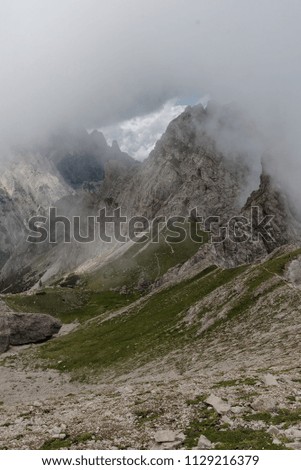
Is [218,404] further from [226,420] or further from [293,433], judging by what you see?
[293,433]

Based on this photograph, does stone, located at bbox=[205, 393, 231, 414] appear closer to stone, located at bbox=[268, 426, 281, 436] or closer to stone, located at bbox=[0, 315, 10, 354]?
stone, located at bbox=[268, 426, 281, 436]

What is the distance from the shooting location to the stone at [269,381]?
34.6m

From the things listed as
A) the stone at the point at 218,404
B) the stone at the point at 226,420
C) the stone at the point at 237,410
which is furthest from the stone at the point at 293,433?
the stone at the point at 218,404

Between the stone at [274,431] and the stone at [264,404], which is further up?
the stone at [274,431]

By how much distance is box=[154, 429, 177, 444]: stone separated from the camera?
25.7 metres

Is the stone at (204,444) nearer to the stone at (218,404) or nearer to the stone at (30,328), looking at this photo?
the stone at (218,404)

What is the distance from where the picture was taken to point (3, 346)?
427 feet

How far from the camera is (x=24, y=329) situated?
Result: 139000 millimetres

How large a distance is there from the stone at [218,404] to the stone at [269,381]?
5.45m

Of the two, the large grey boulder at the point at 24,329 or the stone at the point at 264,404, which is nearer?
the stone at the point at 264,404

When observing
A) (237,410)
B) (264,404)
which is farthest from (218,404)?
(264,404)
